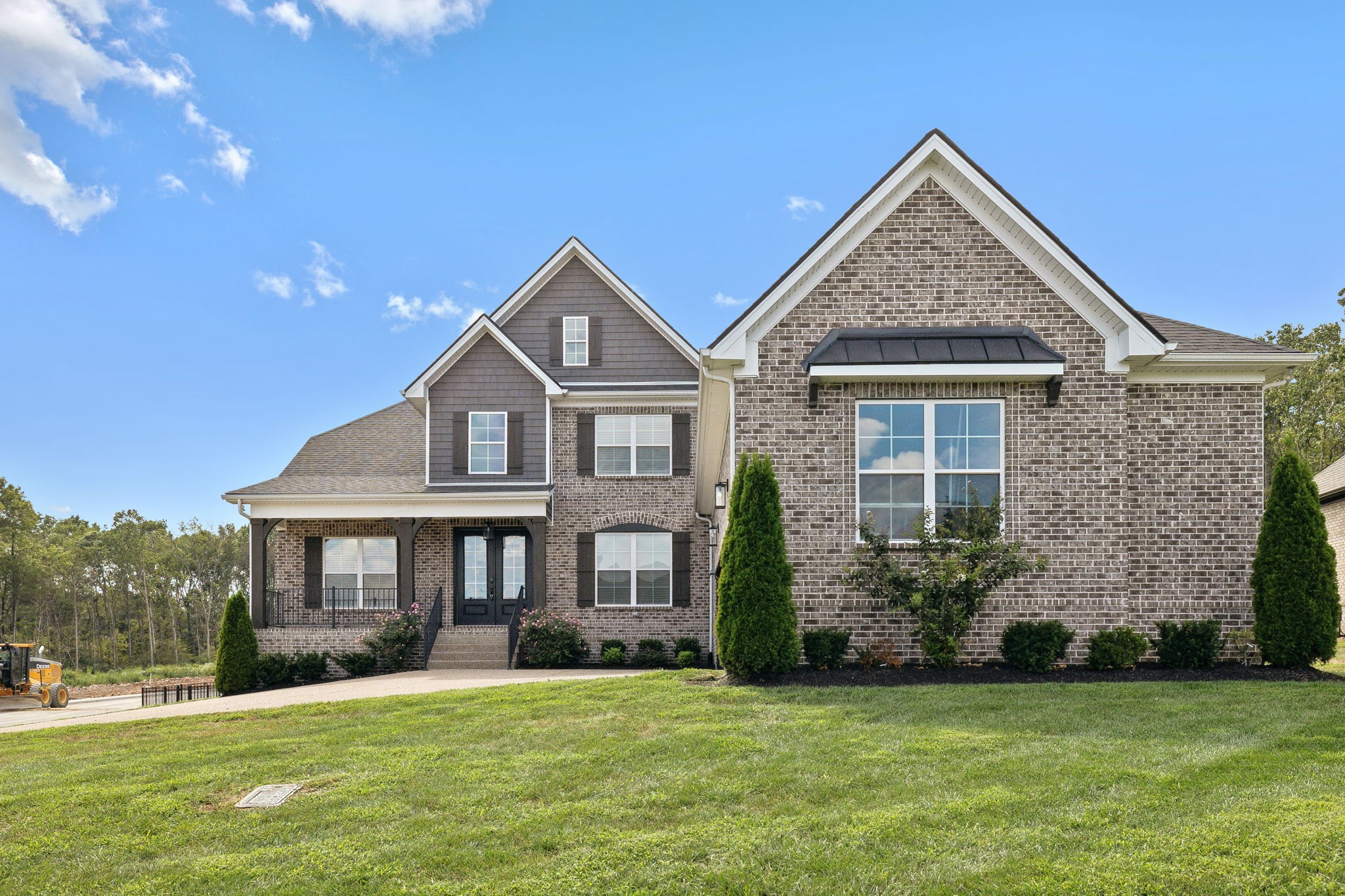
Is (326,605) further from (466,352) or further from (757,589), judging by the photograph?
(757,589)

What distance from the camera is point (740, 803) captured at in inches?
224

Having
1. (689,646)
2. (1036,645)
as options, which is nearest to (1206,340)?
(1036,645)

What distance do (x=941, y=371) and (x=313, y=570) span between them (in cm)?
1561

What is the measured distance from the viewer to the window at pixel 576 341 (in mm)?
21703

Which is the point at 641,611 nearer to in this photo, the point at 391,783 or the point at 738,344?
the point at 738,344

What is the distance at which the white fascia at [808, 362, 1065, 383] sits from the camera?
36.1ft

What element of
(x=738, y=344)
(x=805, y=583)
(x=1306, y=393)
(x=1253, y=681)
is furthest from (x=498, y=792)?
(x=1306, y=393)

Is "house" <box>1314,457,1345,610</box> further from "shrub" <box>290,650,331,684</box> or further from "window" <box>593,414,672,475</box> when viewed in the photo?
"shrub" <box>290,650,331,684</box>

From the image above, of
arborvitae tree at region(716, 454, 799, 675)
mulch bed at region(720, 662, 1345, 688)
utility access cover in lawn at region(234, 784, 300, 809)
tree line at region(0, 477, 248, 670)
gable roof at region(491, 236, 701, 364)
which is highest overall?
gable roof at region(491, 236, 701, 364)

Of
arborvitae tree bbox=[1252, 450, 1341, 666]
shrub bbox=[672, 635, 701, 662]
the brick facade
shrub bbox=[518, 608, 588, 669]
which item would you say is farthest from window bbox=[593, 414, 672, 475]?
arborvitae tree bbox=[1252, 450, 1341, 666]

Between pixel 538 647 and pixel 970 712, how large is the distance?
39.2 ft

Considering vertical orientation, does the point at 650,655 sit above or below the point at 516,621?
below

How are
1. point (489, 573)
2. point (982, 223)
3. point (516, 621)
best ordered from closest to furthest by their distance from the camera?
point (982, 223), point (516, 621), point (489, 573)

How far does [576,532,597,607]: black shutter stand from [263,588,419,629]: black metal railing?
4348mm
